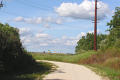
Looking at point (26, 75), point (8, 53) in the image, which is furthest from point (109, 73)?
point (8, 53)

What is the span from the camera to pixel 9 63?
56.9 feet

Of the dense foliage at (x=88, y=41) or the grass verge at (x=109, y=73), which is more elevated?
the dense foliage at (x=88, y=41)

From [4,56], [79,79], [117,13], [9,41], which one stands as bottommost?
[79,79]

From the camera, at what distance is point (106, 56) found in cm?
3003

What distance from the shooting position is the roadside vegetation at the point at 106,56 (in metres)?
21.4

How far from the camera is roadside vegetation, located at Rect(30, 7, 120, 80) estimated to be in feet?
70.3

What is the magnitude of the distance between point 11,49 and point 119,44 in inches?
881

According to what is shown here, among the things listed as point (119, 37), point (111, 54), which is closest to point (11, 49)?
point (111, 54)

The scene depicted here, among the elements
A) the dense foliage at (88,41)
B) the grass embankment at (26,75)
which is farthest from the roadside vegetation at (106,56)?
the dense foliage at (88,41)

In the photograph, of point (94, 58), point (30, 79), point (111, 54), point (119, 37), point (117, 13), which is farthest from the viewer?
point (117, 13)

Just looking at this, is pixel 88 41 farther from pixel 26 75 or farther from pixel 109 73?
pixel 26 75

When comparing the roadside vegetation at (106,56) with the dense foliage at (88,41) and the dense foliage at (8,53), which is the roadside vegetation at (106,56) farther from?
the dense foliage at (88,41)

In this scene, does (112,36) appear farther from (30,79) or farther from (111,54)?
(30,79)

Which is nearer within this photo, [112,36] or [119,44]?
[119,44]
